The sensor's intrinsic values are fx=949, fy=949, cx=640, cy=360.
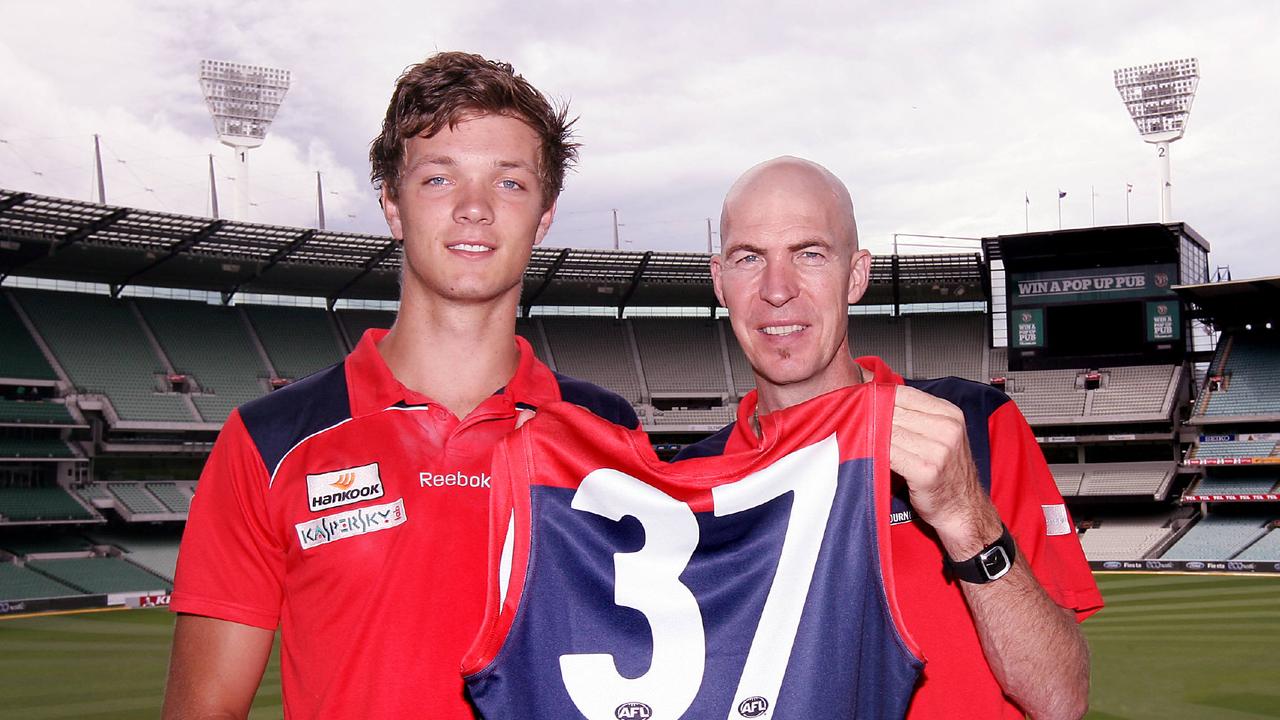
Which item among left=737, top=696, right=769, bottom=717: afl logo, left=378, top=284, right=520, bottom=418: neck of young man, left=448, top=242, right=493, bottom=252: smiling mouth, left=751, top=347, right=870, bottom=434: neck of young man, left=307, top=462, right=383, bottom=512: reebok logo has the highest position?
left=448, top=242, right=493, bottom=252: smiling mouth

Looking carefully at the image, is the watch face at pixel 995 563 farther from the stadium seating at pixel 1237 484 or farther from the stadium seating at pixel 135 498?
the stadium seating at pixel 1237 484

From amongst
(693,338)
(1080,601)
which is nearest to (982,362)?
(693,338)

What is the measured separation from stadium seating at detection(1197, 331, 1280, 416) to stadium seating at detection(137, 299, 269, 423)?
1600 inches

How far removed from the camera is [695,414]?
4553 centimetres

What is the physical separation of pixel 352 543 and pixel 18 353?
1600 inches

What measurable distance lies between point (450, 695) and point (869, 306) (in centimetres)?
4910

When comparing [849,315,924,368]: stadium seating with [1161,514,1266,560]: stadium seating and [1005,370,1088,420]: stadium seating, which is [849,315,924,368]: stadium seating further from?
[1161,514,1266,560]: stadium seating

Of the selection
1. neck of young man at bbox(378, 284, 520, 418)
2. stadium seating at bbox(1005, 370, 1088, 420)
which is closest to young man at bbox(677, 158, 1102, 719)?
neck of young man at bbox(378, 284, 520, 418)

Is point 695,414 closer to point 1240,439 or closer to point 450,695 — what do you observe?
point 1240,439

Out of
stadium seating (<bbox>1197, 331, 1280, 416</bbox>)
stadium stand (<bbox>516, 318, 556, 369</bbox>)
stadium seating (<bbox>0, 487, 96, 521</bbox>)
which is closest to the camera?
stadium seating (<bbox>0, 487, 96, 521</bbox>)

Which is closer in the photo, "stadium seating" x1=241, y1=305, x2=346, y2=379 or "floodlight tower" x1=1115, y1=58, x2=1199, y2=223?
"stadium seating" x1=241, y1=305, x2=346, y2=379

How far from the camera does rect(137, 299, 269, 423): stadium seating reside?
1571 inches

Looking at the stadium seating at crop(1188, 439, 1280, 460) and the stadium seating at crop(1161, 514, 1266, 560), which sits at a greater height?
the stadium seating at crop(1188, 439, 1280, 460)

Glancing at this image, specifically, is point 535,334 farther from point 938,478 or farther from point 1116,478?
point 938,478
